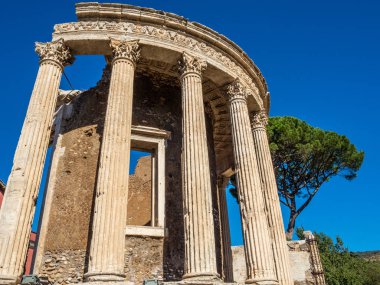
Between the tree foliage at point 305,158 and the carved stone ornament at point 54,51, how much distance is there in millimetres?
12523

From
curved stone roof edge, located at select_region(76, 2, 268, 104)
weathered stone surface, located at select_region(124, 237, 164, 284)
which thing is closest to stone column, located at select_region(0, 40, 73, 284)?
curved stone roof edge, located at select_region(76, 2, 268, 104)

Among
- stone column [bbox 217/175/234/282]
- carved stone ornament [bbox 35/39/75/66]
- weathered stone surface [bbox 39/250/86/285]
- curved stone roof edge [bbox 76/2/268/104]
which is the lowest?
weathered stone surface [bbox 39/250/86/285]

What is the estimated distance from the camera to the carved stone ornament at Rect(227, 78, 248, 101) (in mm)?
10883

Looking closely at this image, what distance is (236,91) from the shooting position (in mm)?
10953

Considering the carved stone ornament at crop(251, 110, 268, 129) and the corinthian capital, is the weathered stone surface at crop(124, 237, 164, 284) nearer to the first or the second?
the corinthian capital

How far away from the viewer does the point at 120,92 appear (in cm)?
855

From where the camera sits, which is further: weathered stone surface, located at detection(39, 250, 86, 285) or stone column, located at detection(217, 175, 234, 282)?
stone column, located at detection(217, 175, 234, 282)

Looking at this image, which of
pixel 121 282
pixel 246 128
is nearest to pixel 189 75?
pixel 246 128

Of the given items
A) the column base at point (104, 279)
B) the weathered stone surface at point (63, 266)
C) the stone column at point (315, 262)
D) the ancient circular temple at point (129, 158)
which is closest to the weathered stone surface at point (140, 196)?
the ancient circular temple at point (129, 158)

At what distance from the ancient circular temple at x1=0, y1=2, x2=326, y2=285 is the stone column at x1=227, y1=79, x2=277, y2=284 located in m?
0.03

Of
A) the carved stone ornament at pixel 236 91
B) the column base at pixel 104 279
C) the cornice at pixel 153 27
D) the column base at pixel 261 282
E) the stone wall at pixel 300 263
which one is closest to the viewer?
the column base at pixel 104 279

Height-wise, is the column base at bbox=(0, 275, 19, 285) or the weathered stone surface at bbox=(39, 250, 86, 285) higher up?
the weathered stone surface at bbox=(39, 250, 86, 285)

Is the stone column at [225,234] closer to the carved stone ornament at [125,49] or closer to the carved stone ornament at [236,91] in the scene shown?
the carved stone ornament at [236,91]

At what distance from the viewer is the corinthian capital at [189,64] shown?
388 inches
